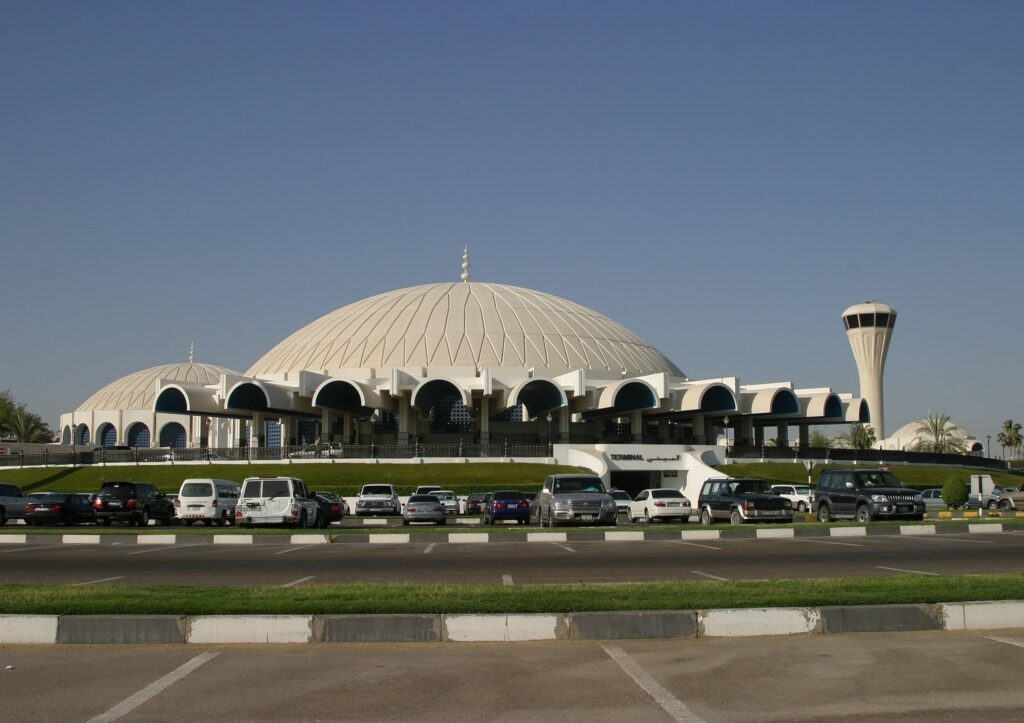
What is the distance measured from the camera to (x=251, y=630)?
932cm

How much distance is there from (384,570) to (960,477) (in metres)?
32.4

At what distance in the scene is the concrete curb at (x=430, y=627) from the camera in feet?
30.6

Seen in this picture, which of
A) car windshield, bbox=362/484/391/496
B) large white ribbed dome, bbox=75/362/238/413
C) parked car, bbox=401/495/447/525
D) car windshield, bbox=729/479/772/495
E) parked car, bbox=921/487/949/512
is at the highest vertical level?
large white ribbed dome, bbox=75/362/238/413

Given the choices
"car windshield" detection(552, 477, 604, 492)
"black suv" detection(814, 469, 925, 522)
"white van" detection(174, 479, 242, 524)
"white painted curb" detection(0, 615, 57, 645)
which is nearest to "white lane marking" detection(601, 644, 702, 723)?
"white painted curb" detection(0, 615, 57, 645)

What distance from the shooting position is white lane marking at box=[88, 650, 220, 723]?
21.8ft

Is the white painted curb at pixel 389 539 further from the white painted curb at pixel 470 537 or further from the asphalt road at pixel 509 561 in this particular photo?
the white painted curb at pixel 470 537

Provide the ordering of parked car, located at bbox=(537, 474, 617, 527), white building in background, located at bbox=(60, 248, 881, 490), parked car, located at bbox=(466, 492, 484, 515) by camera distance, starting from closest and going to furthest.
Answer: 1. parked car, located at bbox=(537, 474, 617, 527)
2. parked car, located at bbox=(466, 492, 484, 515)
3. white building in background, located at bbox=(60, 248, 881, 490)

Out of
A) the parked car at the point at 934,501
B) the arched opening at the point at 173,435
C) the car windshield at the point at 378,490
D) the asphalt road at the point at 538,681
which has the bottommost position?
the parked car at the point at 934,501

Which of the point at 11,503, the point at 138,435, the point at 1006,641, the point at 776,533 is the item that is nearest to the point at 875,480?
the point at 776,533

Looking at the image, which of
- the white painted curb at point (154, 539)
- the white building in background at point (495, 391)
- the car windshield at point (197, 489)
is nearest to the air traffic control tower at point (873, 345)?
the white building in background at point (495, 391)

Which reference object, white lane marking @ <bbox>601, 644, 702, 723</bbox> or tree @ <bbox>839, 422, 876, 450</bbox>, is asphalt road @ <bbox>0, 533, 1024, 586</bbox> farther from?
tree @ <bbox>839, 422, 876, 450</bbox>

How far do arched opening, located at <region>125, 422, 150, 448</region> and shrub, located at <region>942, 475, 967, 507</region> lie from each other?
7891 cm

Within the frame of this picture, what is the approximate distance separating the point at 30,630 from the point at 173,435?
9448 cm

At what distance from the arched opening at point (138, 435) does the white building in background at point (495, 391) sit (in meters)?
20.6
